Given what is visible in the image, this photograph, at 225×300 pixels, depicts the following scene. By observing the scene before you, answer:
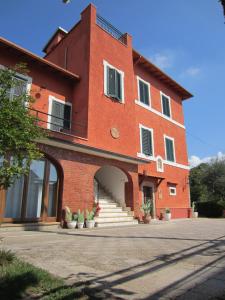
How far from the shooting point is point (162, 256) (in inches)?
206

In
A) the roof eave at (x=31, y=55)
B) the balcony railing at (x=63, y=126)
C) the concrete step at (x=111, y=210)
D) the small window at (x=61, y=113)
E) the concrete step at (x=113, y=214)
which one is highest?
the roof eave at (x=31, y=55)

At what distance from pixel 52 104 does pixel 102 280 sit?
425 inches

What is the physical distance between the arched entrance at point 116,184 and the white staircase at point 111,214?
0.37 m

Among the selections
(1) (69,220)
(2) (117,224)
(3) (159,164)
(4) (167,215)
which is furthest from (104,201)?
(3) (159,164)

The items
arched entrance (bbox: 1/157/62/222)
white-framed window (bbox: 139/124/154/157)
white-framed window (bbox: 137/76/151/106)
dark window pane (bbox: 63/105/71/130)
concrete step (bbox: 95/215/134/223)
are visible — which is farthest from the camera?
white-framed window (bbox: 137/76/151/106)

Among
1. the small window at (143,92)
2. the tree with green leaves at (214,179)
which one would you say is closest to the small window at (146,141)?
the small window at (143,92)

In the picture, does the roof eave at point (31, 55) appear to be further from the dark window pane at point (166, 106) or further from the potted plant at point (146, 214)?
the dark window pane at point (166, 106)

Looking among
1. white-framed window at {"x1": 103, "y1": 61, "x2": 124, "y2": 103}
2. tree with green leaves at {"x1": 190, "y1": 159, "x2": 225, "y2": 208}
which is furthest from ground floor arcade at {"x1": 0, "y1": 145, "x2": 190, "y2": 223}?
tree with green leaves at {"x1": 190, "y1": 159, "x2": 225, "y2": 208}

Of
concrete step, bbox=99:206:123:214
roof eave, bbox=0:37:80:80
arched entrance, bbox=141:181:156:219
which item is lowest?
concrete step, bbox=99:206:123:214

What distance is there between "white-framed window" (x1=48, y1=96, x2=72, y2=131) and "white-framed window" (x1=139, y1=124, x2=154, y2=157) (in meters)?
Answer: 5.17

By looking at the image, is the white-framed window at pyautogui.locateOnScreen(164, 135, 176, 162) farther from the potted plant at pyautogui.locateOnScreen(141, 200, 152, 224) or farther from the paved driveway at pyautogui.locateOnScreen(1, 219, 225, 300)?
the paved driveway at pyautogui.locateOnScreen(1, 219, 225, 300)

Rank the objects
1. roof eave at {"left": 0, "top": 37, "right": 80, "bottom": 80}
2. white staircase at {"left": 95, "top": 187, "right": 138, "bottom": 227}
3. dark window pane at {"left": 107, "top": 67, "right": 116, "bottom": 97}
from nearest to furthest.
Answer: roof eave at {"left": 0, "top": 37, "right": 80, "bottom": 80}, white staircase at {"left": 95, "top": 187, "right": 138, "bottom": 227}, dark window pane at {"left": 107, "top": 67, "right": 116, "bottom": 97}

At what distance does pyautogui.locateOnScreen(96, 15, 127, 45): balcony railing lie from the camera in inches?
600

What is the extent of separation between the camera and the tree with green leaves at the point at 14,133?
4.70 metres
